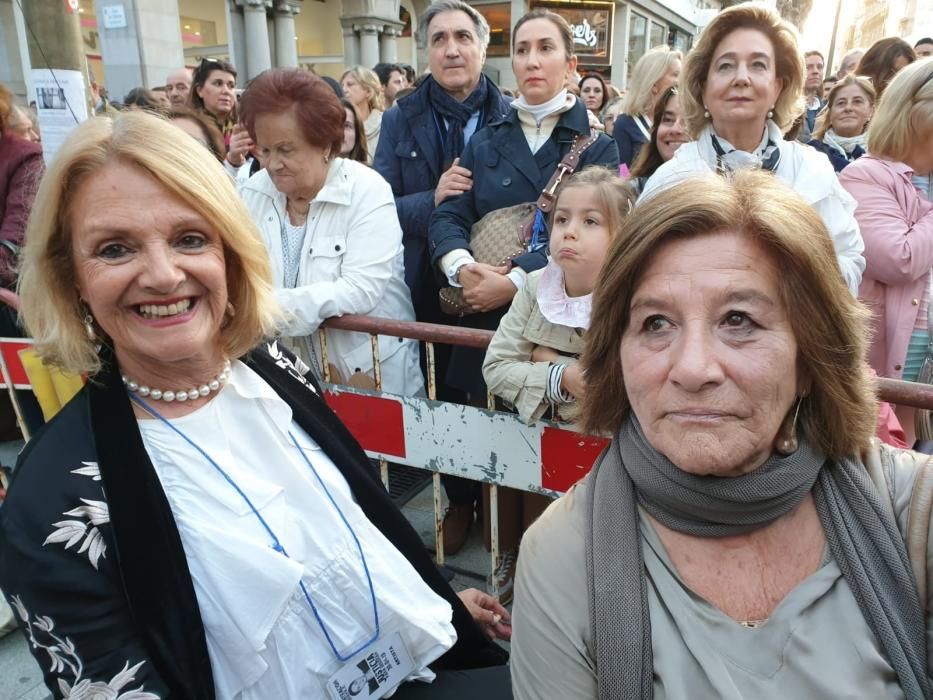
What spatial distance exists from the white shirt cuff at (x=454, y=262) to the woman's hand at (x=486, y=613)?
52.3 inches

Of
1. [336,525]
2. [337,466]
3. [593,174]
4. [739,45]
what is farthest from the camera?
[739,45]

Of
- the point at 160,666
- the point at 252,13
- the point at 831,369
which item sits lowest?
the point at 160,666

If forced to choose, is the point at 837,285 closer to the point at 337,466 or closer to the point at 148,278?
the point at 337,466

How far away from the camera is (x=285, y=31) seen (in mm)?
16578

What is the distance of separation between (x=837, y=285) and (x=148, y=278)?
1.49 m

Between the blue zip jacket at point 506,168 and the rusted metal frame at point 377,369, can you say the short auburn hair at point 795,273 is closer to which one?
the rusted metal frame at point 377,369

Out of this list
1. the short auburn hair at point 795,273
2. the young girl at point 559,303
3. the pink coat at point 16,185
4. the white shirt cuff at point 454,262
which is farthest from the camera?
the pink coat at point 16,185

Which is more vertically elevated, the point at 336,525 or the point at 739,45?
the point at 739,45

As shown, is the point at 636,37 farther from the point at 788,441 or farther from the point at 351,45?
the point at 788,441

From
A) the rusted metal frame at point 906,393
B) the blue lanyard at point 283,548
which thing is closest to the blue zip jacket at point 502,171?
the blue lanyard at point 283,548

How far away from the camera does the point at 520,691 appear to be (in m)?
1.32

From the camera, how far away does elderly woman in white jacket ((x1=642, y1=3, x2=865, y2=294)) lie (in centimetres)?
254

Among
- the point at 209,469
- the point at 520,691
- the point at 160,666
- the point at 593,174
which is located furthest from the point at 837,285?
the point at 160,666

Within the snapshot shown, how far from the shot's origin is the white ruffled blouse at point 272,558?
149cm
